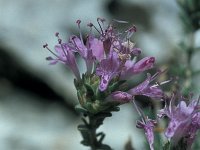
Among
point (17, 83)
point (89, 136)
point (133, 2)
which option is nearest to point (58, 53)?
point (89, 136)

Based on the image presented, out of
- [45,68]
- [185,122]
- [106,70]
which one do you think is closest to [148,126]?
[185,122]

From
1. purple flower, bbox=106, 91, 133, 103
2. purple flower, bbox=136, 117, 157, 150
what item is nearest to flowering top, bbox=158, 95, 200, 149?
purple flower, bbox=136, 117, 157, 150

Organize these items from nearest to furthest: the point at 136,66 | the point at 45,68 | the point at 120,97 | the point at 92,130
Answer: the point at 120,97 < the point at 136,66 < the point at 92,130 < the point at 45,68

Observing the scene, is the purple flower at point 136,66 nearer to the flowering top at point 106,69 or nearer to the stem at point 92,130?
the flowering top at point 106,69

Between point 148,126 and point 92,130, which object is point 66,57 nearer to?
point 92,130

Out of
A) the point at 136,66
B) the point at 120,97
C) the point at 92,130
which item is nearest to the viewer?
the point at 120,97

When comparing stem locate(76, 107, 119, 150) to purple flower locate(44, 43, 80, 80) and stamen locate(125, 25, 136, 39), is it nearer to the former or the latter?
purple flower locate(44, 43, 80, 80)

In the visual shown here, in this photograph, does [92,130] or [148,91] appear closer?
[148,91]
